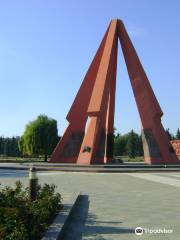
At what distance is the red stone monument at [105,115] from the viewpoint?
29.5 metres

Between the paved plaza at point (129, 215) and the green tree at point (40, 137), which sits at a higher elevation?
the green tree at point (40, 137)

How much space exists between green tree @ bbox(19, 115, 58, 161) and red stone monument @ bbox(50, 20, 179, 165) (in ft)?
61.1

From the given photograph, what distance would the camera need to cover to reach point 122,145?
3521 inches

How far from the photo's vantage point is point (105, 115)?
30266 millimetres

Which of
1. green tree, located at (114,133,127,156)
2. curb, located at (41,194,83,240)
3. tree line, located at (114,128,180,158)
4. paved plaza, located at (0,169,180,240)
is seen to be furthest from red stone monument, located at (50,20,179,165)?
green tree, located at (114,133,127,156)

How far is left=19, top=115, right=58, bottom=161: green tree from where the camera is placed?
51.0 metres

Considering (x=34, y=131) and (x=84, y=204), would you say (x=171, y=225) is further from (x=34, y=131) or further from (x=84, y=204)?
(x=34, y=131)

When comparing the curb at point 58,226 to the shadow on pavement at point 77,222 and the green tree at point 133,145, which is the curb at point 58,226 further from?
the green tree at point 133,145

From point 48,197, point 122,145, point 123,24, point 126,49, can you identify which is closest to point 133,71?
point 126,49

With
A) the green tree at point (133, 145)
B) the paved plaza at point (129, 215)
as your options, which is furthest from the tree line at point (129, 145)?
the paved plaza at point (129, 215)

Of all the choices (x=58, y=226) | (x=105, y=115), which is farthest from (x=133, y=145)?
(x=58, y=226)

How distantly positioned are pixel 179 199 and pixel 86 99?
23.2 metres

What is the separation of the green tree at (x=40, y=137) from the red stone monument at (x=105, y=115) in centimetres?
1863

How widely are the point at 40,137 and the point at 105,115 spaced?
2261 cm
